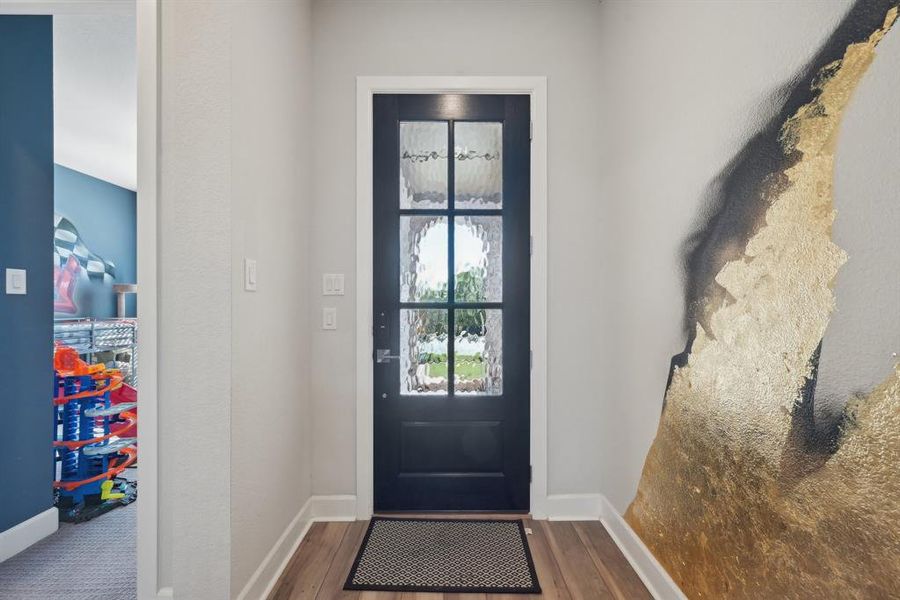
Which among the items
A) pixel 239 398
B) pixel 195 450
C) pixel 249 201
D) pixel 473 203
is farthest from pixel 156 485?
pixel 473 203

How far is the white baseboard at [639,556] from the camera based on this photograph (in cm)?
159

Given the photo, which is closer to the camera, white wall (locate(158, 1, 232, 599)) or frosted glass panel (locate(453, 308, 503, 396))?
white wall (locate(158, 1, 232, 599))

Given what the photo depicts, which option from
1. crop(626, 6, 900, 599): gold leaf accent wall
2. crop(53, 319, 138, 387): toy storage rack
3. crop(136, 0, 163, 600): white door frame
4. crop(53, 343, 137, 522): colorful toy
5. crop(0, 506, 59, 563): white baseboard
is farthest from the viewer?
crop(53, 319, 138, 387): toy storage rack

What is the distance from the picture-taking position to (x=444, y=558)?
1882mm

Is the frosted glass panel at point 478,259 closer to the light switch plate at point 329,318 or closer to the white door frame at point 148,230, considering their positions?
the light switch plate at point 329,318

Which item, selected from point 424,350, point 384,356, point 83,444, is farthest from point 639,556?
point 83,444

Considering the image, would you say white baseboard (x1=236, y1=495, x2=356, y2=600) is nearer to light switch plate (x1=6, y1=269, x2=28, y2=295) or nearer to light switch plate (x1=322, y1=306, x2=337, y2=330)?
light switch plate (x1=322, y1=306, x2=337, y2=330)

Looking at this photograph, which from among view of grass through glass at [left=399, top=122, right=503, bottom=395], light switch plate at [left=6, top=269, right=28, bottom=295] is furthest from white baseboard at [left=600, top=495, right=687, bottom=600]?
light switch plate at [left=6, top=269, right=28, bottom=295]

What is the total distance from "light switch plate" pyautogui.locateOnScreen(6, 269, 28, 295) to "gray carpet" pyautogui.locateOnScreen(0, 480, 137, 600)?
3.97 ft

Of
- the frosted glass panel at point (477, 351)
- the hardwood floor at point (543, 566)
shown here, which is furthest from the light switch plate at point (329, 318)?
the hardwood floor at point (543, 566)

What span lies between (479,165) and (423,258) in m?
0.58

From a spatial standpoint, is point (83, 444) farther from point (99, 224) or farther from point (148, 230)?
point (99, 224)

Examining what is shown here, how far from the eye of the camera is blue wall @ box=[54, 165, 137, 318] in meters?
4.70

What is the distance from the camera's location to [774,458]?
3.63ft
